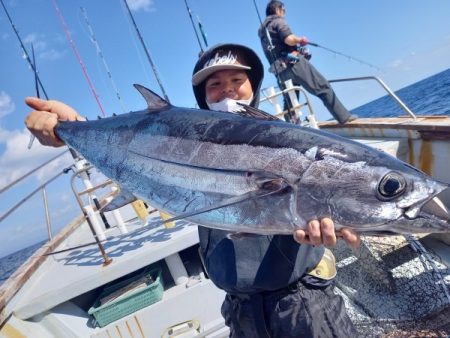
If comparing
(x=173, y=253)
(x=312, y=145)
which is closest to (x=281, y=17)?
(x=173, y=253)

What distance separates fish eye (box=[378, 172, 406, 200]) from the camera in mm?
1271

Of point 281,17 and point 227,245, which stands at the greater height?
point 281,17

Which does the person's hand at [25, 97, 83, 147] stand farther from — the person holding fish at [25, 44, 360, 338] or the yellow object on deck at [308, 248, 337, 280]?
the yellow object on deck at [308, 248, 337, 280]

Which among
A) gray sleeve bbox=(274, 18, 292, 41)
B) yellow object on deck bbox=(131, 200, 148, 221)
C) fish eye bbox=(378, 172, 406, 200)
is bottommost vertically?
yellow object on deck bbox=(131, 200, 148, 221)

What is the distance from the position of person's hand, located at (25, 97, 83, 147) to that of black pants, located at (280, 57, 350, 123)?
4.77m

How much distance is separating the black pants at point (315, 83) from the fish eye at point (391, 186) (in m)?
5.25

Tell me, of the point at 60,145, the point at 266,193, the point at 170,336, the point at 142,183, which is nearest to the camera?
the point at 266,193

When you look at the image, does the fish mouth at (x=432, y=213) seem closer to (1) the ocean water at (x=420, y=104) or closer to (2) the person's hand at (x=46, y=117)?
(2) the person's hand at (x=46, y=117)

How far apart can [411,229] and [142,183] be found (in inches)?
58.5

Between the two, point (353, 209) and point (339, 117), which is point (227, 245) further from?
point (339, 117)

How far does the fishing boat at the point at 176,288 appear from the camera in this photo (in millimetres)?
2984

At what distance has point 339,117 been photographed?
20.7 feet

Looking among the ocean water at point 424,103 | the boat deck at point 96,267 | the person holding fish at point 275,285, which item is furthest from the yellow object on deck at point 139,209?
the ocean water at point 424,103

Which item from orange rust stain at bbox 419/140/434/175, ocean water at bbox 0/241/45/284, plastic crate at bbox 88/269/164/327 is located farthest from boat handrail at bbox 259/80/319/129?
ocean water at bbox 0/241/45/284
